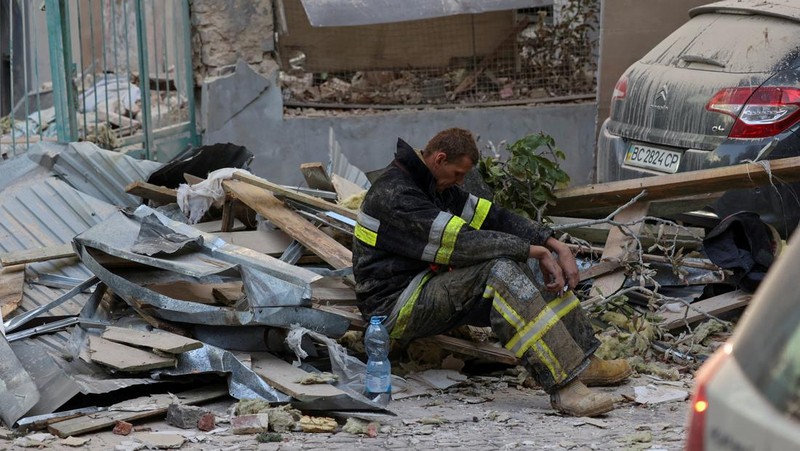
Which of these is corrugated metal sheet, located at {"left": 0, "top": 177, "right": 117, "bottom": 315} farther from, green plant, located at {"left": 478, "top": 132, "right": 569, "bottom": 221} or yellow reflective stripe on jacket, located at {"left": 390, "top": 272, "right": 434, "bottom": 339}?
green plant, located at {"left": 478, "top": 132, "right": 569, "bottom": 221}

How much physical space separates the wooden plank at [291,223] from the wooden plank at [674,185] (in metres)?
1.39

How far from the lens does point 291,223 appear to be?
6.79m

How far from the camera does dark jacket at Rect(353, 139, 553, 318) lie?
5492 mm

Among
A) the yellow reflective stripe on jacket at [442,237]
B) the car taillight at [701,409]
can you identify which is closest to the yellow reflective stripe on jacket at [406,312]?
the yellow reflective stripe on jacket at [442,237]

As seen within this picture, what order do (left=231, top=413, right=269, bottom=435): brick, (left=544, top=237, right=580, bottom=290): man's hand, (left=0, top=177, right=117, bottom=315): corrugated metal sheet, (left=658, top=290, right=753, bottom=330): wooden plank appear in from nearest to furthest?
(left=231, top=413, right=269, bottom=435): brick → (left=544, top=237, right=580, bottom=290): man's hand → (left=658, top=290, right=753, bottom=330): wooden plank → (left=0, top=177, right=117, bottom=315): corrugated metal sheet

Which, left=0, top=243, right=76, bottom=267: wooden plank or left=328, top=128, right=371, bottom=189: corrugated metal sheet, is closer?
left=0, top=243, right=76, bottom=267: wooden plank

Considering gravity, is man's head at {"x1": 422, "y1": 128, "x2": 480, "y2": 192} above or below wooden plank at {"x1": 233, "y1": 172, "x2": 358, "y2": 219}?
above

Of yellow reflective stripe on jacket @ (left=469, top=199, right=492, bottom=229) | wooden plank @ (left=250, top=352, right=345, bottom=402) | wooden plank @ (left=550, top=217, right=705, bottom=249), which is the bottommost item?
wooden plank @ (left=250, top=352, right=345, bottom=402)

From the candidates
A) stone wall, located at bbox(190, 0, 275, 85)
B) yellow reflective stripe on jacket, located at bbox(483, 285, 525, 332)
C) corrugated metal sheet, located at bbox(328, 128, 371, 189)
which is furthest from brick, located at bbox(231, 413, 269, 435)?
stone wall, located at bbox(190, 0, 275, 85)

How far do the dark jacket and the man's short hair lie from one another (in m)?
A: 0.14

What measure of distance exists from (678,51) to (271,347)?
136 inches

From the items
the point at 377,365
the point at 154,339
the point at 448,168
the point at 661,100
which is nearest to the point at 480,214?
the point at 448,168

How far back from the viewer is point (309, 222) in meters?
6.89

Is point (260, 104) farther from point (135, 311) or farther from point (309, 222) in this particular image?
point (135, 311)
